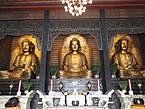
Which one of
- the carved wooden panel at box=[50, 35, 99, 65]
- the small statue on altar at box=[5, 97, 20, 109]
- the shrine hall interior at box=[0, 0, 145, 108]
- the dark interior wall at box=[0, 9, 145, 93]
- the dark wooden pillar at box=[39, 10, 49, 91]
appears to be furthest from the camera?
the carved wooden panel at box=[50, 35, 99, 65]

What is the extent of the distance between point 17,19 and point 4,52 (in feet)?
5.90

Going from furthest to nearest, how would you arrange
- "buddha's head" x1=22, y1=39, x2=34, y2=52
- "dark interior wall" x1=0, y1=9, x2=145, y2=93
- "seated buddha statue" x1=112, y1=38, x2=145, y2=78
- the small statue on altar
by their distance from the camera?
"buddha's head" x1=22, y1=39, x2=34, y2=52
"seated buddha statue" x1=112, y1=38, x2=145, y2=78
"dark interior wall" x1=0, y1=9, x2=145, y2=93
the small statue on altar

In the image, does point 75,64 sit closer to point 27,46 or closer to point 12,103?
point 27,46

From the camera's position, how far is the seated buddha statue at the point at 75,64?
7693 mm

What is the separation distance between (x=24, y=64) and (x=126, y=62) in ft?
13.1

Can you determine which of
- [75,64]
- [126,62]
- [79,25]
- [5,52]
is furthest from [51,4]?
[126,62]

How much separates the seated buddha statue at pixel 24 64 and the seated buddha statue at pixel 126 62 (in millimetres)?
3177

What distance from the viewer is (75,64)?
8.40 meters

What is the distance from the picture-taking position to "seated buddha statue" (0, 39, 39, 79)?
24.7 ft

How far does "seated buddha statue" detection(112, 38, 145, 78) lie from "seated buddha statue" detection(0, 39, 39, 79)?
3177 millimetres

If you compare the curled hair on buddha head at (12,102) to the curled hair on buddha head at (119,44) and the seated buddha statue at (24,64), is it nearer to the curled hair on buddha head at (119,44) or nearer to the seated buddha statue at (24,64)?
the seated buddha statue at (24,64)

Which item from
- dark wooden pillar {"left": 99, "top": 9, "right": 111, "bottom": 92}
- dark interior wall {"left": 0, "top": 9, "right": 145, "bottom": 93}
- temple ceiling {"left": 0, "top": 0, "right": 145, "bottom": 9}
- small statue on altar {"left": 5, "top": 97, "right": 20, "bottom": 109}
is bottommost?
small statue on altar {"left": 5, "top": 97, "right": 20, "bottom": 109}

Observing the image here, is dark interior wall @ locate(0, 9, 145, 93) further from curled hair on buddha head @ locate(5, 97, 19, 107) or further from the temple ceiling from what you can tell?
curled hair on buddha head @ locate(5, 97, 19, 107)

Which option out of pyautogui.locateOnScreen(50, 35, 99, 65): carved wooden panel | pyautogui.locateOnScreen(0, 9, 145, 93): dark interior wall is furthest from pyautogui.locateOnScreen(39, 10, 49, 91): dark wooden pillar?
pyautogui.locateOnScreen(50, 35, 99, 65): carved wooden panel
